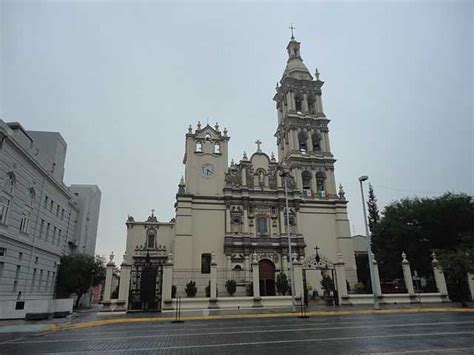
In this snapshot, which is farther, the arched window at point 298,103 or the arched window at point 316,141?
the arched window at point 298,103

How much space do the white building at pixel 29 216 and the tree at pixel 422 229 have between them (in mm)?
35102

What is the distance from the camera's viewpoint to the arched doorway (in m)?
34.6

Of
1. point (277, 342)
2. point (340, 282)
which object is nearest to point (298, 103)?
point (340, 282)

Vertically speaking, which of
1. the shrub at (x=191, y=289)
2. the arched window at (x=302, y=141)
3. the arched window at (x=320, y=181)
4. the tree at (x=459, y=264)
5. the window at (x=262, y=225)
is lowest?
the shrub at (x=191, y=289)

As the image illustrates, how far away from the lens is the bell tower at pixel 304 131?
41.3 m

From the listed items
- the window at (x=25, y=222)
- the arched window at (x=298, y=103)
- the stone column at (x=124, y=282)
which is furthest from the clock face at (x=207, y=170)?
the window at (x=25, y=222)

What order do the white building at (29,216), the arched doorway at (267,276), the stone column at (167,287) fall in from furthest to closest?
1. the arched doorway at (267,276)
2. the white building at (29,216)
3. the stone column at (167,287)

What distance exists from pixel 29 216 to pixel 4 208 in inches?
168

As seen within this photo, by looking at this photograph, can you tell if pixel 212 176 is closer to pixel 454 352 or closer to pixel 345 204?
pixel 345 204

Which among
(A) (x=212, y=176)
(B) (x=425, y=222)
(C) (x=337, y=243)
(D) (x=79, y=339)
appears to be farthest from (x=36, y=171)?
(B) (x=425, y=222)

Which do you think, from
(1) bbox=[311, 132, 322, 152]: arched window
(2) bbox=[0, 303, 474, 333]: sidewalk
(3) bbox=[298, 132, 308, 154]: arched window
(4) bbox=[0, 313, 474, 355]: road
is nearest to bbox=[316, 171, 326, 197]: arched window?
(1) bbox=[311, 132, 322, 152]: arched window

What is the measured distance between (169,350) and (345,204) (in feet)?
115

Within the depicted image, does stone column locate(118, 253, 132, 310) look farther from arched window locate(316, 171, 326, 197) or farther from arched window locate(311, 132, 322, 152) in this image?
arched window locate(311, 132, 322, 152)

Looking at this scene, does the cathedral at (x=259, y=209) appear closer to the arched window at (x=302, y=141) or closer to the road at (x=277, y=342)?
the arched window at (x=302, y=141)
